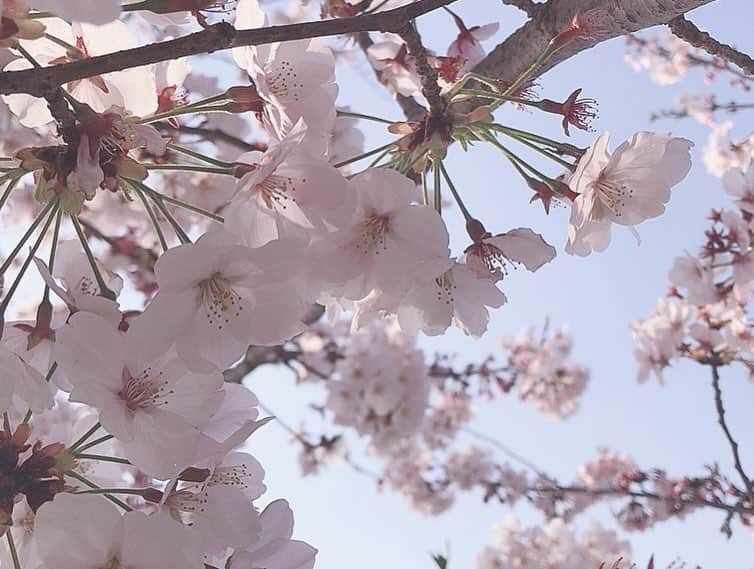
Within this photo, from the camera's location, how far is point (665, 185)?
1.27 meters

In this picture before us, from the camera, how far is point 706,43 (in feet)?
4.11

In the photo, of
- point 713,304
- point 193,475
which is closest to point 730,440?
point 713,304

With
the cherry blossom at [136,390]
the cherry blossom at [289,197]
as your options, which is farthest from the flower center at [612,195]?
the cherry blossom at [136,390]

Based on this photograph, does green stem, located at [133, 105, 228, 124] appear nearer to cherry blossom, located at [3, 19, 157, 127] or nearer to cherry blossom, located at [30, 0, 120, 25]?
cherry blossom, located at [3, 19, 157, 127]

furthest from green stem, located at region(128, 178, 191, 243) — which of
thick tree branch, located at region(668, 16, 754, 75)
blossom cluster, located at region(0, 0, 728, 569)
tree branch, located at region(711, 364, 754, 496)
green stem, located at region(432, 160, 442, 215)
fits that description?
tree branch, located at region(711, 364, 754, 496)

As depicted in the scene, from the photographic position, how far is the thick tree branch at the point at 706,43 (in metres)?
1.24

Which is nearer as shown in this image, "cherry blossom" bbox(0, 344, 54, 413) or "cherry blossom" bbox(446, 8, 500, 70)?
"cherry blossom" bbox(0, 344, 54, 413)

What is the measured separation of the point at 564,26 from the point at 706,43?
0.24 metres

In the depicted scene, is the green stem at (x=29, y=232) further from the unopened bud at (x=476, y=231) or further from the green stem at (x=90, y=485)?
the unopened bud at (x=476, y=231)

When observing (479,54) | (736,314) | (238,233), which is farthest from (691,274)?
(238,233)

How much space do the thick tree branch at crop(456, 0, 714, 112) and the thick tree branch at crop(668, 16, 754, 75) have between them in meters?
0.08

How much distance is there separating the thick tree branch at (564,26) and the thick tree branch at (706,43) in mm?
82

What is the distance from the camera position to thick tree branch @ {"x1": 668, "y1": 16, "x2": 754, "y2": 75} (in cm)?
124

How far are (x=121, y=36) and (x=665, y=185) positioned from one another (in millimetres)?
921
